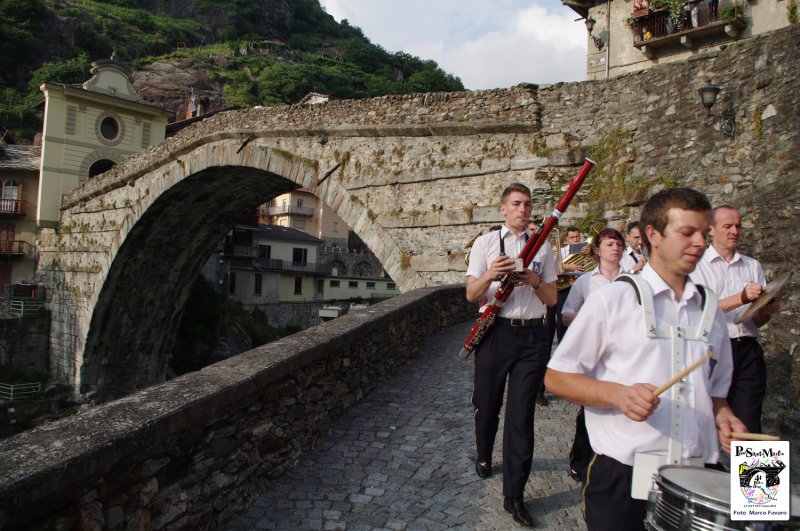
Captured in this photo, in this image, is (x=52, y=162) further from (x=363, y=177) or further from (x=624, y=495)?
(x=624, y=495)

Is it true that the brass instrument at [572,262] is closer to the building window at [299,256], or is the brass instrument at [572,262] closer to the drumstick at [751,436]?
the drumstick at [751,436]

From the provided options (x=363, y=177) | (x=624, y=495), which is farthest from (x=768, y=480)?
(x=363, y=177)

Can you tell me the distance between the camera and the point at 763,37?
19.4 feet

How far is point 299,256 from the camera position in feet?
128

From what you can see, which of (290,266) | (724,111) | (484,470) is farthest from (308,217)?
(484,470)

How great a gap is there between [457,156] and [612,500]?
25.5ft

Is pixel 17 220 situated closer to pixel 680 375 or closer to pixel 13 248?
pixel 13 248

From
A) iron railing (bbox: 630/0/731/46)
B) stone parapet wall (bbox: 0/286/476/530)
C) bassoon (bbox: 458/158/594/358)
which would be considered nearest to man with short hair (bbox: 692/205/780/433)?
bassoon (bbox: 458/158/594/358)

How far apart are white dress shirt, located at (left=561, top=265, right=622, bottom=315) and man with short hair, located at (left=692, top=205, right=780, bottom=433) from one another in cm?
75

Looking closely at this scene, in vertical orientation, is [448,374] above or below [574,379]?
below

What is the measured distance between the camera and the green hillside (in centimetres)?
4434

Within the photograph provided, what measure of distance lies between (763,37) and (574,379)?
5.91 meters

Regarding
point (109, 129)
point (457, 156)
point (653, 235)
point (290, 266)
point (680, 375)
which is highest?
point (109, 129)

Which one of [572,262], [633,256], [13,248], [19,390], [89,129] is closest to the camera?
[633,256]
